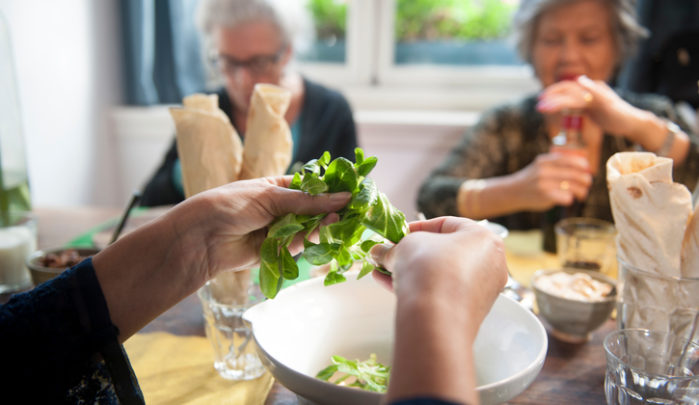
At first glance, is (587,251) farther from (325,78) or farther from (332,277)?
(325,78)

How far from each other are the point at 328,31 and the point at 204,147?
6.96 feet

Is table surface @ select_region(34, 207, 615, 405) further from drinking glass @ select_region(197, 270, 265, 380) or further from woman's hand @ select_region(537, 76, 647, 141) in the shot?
woman's hand @ select_region(537, 76, 647, 141)

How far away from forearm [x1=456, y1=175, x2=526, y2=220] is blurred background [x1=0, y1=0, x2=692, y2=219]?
2.79 ft

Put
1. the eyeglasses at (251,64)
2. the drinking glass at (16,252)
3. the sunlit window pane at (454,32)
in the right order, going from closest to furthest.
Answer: the drinking glass at (16,252) → the eyeglasses at (251,64) → the sunlit window pane at (454,32)

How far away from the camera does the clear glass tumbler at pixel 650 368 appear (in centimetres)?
59

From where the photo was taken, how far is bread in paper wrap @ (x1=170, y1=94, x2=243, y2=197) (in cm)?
78

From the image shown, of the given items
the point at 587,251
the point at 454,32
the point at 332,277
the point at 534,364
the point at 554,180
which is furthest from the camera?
the point at 454,32

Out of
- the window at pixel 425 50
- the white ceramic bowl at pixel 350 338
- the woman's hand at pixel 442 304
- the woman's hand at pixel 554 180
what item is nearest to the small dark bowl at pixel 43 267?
the white ceramic bowl at pixel 350 338

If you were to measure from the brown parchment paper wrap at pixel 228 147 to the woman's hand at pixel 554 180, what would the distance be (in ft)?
2.53

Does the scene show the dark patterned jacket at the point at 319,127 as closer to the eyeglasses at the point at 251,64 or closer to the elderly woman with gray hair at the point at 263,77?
the elderly woman with gray hair at the point at 263,77

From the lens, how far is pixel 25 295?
61cm

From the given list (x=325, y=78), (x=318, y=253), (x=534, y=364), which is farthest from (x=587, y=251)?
(x=325, y=78)

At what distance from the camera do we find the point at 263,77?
1797mm

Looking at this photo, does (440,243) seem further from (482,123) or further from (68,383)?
(482,123)
